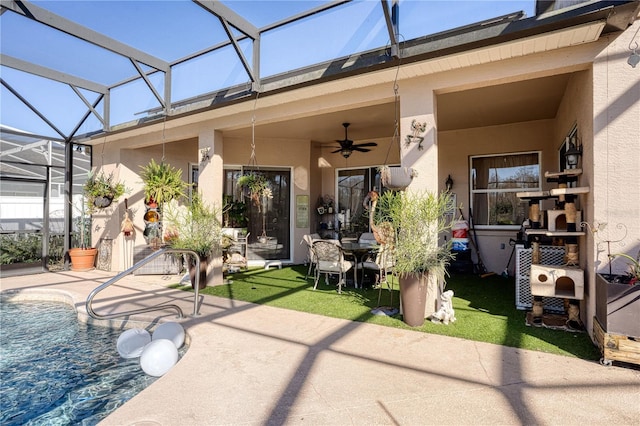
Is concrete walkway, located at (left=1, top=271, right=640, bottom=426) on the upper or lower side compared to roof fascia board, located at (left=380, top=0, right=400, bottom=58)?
lower

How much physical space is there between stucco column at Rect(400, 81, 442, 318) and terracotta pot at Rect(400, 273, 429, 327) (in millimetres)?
283

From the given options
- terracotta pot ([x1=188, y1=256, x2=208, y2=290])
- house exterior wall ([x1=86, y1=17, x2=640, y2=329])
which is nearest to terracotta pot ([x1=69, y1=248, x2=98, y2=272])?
house exterior wall ([x1=86, y1=17, x2=640, y2=329])

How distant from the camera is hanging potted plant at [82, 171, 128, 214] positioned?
22.9 ft

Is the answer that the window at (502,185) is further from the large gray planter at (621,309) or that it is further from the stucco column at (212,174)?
the stucco column at (212,174)

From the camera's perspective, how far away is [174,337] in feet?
11.1

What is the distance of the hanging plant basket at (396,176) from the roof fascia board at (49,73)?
6.62 m

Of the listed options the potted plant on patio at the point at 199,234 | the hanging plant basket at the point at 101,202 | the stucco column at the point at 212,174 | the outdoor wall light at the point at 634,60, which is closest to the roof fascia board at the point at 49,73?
the hanging plant basket at the point at 101,202

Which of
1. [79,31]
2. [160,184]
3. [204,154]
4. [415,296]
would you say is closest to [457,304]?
[415,296]

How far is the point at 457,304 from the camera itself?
4.52 metres

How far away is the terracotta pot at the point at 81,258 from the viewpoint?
7.48m

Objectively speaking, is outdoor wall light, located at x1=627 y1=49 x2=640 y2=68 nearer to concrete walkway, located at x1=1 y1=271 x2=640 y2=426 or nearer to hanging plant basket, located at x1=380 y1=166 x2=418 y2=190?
hanging plant basket, located at x1=380 y1=166 x2=418 y2=190

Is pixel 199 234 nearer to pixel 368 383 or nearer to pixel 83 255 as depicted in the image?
pixel 368 383

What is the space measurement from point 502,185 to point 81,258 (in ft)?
31.1

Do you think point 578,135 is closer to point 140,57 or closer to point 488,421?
point 488,421
